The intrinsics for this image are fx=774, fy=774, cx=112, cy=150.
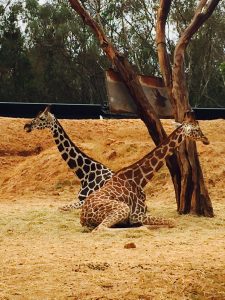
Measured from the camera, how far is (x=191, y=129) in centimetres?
994

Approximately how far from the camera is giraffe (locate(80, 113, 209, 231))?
8797 mm

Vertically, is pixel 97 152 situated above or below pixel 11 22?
below

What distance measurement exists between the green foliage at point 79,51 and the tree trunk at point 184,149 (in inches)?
1149

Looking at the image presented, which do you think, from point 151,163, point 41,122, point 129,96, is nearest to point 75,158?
point 41,122

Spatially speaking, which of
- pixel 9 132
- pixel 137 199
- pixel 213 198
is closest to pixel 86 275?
pixel 137 199

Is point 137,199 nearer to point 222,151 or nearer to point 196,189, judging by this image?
point 196,189

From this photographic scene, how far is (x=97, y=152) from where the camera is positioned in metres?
14.8

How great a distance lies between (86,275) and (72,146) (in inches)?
223

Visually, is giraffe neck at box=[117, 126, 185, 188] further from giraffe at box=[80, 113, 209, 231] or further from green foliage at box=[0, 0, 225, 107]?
green foliage at box=[0, 0, 225, 107]

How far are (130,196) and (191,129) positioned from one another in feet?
4.26

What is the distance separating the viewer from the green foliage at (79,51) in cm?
4022

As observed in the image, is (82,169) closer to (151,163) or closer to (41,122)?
(41,122)

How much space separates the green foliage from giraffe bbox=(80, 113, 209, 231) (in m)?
30.0

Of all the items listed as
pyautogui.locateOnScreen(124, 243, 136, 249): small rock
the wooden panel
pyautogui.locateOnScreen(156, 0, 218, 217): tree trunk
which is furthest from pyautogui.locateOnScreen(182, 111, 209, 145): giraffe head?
pyautogui.locateOnScreen(124, 243, 136, 249): small rock
